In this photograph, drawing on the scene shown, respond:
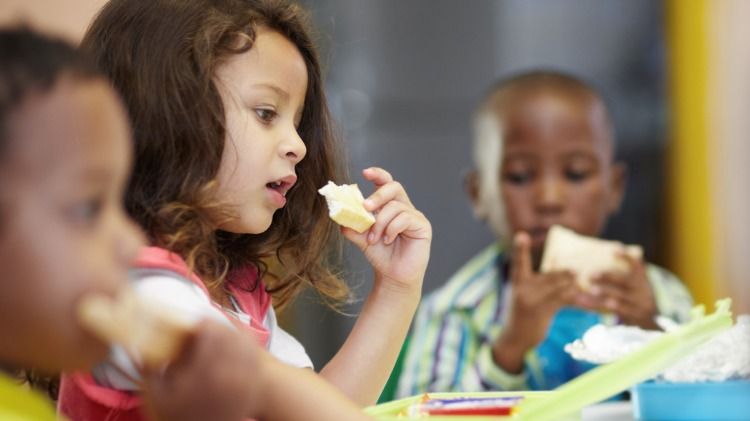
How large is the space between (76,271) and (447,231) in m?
2.08

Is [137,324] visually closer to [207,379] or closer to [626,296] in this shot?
[207,379]

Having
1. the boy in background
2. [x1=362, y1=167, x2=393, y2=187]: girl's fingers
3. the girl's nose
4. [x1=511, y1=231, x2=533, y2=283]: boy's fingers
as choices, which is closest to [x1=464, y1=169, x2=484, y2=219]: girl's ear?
the boy in background

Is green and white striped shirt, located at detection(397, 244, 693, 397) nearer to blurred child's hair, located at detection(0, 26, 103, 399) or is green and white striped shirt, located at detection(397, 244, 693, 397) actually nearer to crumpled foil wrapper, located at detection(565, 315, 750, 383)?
crumpled foil wrapper, located at detection(565, 315, 750, 383)

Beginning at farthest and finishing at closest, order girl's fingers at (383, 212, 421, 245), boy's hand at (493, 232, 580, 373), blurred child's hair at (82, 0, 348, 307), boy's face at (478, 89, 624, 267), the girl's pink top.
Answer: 1. boy's face at (478, 89, 624, 267)
2. boy's hand at (493, 232, 580, 373)
3. girl's fingers at (383, 212, 421, 245)
4. blurred child's hair at (82, 0, 348, 307)
5. the girl's pink top

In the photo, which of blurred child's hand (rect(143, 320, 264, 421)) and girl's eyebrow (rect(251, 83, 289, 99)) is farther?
girl's eyebrow (rect(251, 83, 289, 99))

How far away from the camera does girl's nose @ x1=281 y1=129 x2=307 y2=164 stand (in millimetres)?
A: 905

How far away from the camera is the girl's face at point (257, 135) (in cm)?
88

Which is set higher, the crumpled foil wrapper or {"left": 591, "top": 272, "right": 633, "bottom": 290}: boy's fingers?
{"left": 591, "top": 272, "right": 633, "bottom": 290}: boy's fingers

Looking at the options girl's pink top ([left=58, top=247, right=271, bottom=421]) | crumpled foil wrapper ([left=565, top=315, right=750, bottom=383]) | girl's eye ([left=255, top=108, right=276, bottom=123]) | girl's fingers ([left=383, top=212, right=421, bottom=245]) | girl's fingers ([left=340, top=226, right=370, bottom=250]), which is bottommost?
girl's pink top ([left=58, top=247, right=271, bottom=421])

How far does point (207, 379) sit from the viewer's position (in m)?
0.51

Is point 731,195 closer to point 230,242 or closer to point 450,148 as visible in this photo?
point 450,148

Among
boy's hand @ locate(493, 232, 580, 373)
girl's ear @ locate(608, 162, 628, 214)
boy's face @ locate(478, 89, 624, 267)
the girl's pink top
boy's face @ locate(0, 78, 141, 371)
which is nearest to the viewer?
boy's face @ locate(0, 78, 141, 371)

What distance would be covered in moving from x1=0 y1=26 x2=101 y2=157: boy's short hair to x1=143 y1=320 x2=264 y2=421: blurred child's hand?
134 millimetres

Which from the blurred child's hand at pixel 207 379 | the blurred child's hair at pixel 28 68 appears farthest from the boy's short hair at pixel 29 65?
the blurred child's hand at pixel 207 379
